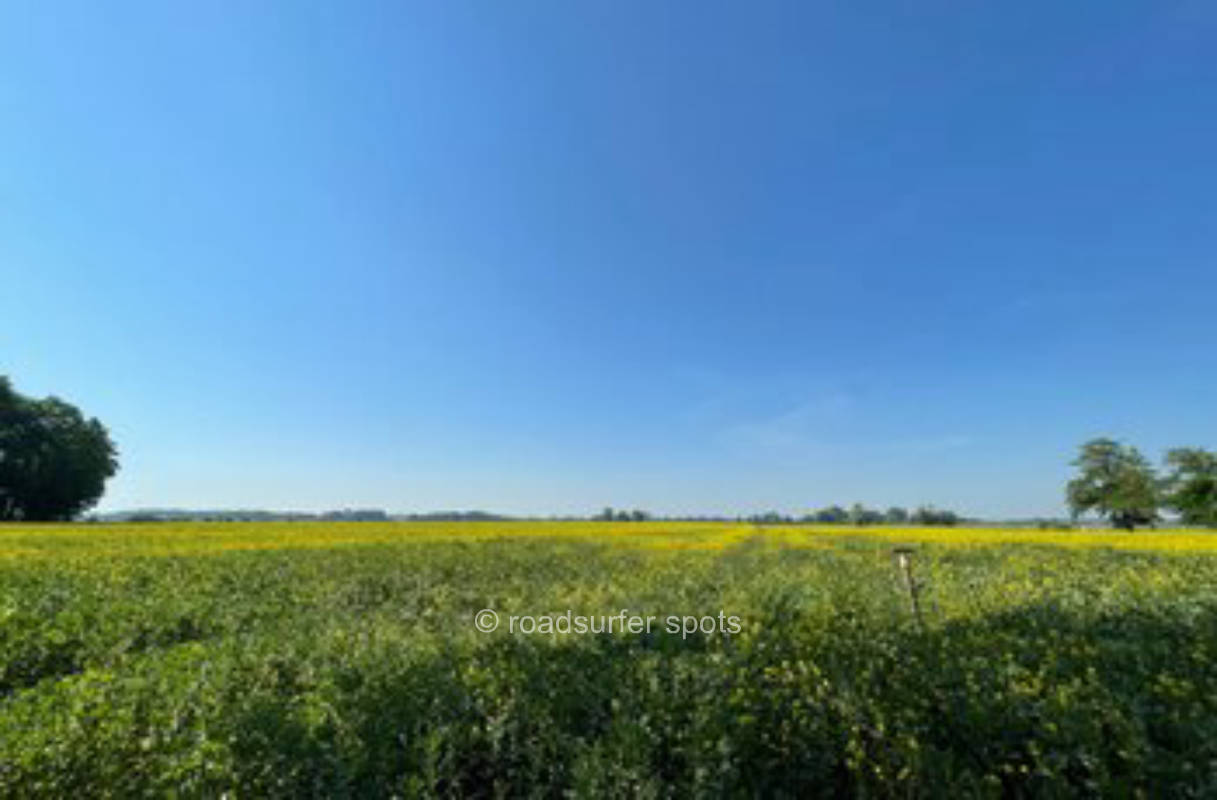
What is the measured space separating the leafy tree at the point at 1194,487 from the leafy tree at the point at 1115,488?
170 centimetres

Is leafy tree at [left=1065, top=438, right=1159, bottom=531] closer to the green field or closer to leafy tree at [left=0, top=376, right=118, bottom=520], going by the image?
the green field

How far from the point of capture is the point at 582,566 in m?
16.3

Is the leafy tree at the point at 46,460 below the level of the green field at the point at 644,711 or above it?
above

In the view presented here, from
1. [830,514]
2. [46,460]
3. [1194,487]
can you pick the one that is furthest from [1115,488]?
[46,460]

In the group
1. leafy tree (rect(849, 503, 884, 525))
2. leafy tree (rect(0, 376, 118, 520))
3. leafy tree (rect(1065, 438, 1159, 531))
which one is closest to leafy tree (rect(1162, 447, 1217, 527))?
leafy tree (rect(1065, 438, 1159, 531))

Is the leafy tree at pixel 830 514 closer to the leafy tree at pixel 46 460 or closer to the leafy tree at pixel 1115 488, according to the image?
the leafy tree at pixel 1115 488

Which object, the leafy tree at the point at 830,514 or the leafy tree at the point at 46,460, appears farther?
the leafy tree at the point at 830,514

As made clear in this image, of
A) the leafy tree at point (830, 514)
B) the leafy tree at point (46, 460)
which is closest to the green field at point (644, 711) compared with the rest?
the leafy tree at point (46, 460)

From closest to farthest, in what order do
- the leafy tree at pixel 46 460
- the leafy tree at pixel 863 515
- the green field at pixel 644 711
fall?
the green field at pixel 644 711, the leafy tree at pixel 46 460, the leafy tree at pixel 863 515

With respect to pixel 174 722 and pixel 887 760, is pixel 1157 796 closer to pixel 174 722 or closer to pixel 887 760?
pixel 887 760

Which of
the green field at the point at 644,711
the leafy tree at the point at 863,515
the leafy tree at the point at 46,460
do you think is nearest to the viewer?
the green field at the point at 644,711

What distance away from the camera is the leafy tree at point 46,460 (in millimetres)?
53156

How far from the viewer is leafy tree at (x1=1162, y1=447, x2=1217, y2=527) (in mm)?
53375

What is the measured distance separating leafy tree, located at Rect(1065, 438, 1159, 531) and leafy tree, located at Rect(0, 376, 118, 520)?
12934 cm
